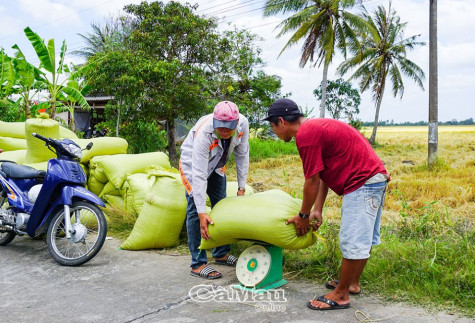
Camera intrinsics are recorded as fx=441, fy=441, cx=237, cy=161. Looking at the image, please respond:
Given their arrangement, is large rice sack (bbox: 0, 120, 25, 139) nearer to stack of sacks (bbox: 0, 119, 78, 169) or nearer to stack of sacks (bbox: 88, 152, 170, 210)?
stack of sacks (bbox: 0, 119, 78, 169)

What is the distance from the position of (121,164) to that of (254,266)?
2596 mm

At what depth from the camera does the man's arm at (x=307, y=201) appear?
2.74m

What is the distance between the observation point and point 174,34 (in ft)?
39.0

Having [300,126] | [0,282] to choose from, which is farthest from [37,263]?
[300,126]

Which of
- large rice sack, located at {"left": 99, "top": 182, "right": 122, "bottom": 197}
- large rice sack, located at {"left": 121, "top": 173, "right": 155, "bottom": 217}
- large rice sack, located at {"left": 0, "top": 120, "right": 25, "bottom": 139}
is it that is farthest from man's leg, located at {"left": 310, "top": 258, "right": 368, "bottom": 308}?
large rice sack, located at {"left": 0, "top": 120, "right": 25, "bottom": 139}

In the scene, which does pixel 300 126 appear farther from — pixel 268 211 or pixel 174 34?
pixel 174 34

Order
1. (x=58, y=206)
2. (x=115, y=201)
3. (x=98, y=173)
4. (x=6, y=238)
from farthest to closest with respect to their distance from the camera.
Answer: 1. (x=98, y=173)
2. (x=115, y=201)
3. (x=6, y=238)
4. (x=58, y=206)

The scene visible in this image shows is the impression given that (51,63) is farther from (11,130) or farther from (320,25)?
(320,25)

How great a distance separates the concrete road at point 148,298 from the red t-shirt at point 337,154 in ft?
2.68

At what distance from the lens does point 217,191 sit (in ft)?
12.3

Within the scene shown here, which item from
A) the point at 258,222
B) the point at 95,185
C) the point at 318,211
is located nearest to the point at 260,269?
the point at 258,222

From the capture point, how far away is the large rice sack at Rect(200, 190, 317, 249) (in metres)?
3.02

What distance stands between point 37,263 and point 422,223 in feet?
11.6

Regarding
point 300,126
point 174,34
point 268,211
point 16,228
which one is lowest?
point 16,228
